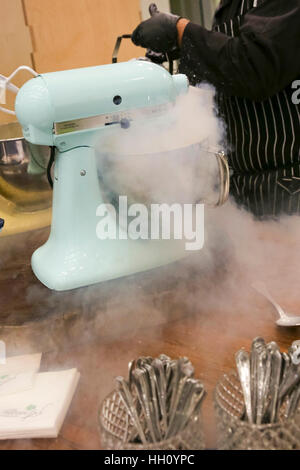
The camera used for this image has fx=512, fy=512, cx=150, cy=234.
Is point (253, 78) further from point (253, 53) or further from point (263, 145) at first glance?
point (263, 145)

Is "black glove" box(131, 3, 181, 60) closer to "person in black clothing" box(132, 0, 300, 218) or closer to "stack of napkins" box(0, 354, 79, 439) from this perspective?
"person in black clothing" box(132, 0, 300, 218)

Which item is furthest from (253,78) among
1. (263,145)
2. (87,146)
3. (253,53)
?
(87,146)

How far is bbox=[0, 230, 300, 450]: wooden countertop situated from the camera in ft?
2.30

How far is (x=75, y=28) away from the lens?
2537 mm

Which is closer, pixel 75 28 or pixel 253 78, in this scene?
pixel 253 78

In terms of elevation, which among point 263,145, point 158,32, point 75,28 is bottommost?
point 263,145

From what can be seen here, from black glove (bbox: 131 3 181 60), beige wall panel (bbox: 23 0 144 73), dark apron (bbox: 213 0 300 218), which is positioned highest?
black glove (bbox: 131 3 181 60)

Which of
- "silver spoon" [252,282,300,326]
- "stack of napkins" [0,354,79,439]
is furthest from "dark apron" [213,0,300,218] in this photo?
"stack of napkins" [0,354,79,439]

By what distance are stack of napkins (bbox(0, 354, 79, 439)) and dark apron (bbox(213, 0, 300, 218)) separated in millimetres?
848

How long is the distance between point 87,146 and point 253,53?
0.61 m

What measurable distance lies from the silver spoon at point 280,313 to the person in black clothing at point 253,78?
0.39 m

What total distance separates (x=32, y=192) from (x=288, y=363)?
0.83 m

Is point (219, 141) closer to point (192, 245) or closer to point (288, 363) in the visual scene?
point (192, 245)

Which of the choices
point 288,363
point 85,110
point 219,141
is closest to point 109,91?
point 85,110
